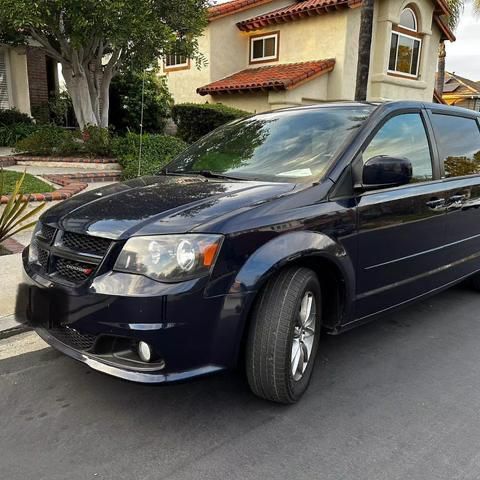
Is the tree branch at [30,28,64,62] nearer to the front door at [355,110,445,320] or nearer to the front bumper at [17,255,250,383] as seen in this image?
the front door at [355,110,445,320]

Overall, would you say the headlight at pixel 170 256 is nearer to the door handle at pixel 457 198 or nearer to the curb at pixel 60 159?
the door handle at pixel 457 198

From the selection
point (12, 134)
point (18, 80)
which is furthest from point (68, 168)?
point (18, 80)

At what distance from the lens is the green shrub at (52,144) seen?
10.7m

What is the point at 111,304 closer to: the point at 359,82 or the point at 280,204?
the point at 280,204

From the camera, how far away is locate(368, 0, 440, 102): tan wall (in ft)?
53.7

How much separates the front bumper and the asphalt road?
15.8 inches

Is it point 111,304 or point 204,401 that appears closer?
point 111,304

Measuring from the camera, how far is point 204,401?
2973mm

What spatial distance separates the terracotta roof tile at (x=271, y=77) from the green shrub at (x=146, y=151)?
508cm

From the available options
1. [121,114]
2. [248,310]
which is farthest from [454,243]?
[121,114]

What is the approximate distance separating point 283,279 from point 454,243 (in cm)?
201

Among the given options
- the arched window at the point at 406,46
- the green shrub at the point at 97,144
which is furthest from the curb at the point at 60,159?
the arched window at the point at 406,46

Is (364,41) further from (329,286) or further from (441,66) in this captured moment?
(441,66)

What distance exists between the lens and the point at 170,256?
245cm
